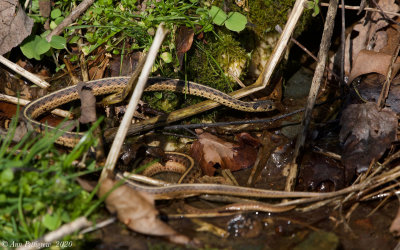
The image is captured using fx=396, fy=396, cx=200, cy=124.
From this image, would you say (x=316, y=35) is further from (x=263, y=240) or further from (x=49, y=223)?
(x=49, y=223)

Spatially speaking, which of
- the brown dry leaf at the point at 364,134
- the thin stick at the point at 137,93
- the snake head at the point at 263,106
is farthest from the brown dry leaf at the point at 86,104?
Answer: the brown dry leaf at the point at 364,134

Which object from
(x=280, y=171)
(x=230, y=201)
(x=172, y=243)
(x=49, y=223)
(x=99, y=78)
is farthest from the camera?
(x=99, y=78)

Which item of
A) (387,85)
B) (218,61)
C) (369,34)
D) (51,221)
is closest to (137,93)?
(51,221)

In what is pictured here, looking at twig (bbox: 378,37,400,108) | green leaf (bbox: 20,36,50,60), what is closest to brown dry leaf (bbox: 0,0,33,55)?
green leaf (bbox: 20,36,50,60)

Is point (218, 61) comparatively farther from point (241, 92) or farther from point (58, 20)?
point (58, 20)

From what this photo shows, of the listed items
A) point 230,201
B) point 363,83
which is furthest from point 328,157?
point 230,201

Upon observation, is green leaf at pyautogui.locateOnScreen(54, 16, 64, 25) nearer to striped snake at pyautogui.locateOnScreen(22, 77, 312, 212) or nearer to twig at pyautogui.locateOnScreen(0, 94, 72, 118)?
striped snake at pyautogui.locateOnScreen(22, 77, 312, 212)
